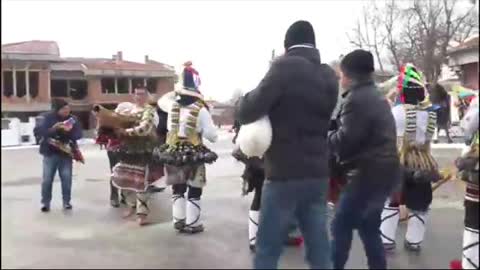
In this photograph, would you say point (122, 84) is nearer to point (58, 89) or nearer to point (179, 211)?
point (58, 89)

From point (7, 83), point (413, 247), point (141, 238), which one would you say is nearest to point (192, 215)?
point (141, 238)

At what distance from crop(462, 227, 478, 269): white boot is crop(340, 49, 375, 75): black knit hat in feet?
4.52

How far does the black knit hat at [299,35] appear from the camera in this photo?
432cm

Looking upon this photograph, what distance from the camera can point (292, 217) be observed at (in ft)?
13.3

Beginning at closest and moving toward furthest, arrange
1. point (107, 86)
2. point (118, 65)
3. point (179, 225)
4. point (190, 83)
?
point (190, 83) < point (179, 225) < point (107, 86) < point (118, 65)

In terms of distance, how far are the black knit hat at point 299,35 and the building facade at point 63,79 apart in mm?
1850

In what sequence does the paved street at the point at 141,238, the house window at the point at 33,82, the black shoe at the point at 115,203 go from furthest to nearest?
the black shoe at the point at 115,203, the house window at the point at 33,82, the paved street at the point at 141,238

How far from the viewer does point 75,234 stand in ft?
21.0

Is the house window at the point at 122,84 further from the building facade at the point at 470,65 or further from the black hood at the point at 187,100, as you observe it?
the building facade at the point at 470,65

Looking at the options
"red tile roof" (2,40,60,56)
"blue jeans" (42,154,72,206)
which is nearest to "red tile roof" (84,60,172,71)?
"blue jeans" (42,154,72,206)

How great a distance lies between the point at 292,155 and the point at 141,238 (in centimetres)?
274

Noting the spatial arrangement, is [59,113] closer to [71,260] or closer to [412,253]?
[71,260]

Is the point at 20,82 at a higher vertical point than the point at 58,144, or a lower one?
higher

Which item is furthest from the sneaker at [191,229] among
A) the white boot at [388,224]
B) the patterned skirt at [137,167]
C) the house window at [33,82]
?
the house window at [33,82]
